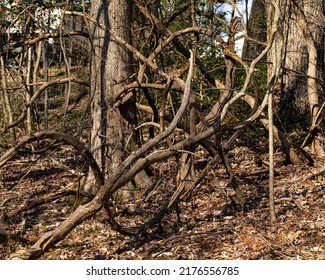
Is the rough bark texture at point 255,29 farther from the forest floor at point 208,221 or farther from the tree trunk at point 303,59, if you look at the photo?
the forest floor at point 208,221

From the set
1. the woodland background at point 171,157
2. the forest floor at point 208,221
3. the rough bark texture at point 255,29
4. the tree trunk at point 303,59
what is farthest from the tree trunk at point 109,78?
the rough bark texture at point 255,29

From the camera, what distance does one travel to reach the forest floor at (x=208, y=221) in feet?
20.3

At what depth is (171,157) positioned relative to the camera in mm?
8461

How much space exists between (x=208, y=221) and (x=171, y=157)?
1619mm

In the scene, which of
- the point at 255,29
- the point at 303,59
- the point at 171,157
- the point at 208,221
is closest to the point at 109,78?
the point at 171,157

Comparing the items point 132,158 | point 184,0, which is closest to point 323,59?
point 184,0

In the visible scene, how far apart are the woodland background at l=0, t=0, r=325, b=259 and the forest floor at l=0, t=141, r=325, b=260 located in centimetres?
2

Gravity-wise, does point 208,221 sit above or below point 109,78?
below

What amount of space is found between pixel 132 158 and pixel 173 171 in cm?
278

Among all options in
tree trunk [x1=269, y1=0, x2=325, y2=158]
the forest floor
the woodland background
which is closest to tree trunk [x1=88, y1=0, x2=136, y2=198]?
the woodland background

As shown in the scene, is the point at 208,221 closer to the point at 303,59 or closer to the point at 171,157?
the point at 171,157

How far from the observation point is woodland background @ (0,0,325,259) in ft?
20.3

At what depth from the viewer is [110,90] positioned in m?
8.13

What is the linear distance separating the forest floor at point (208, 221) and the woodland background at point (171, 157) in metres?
0.02
